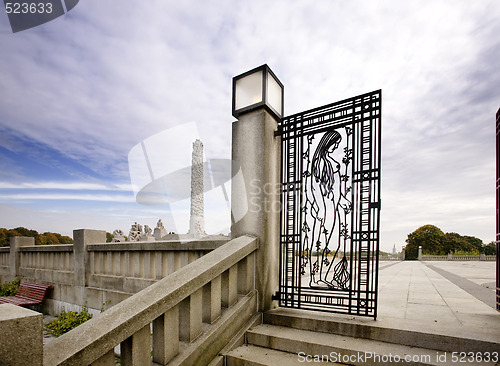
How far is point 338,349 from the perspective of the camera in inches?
108

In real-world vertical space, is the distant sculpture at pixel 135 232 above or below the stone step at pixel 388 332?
below

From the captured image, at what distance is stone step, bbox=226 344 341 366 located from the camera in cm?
274

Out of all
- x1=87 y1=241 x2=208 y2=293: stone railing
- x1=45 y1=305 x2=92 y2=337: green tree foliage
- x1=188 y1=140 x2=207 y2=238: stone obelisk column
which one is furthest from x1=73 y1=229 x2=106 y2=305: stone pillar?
x1=188 y1=140 x2=207 y2=238: stone obelisk column

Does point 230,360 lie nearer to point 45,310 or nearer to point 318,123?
point 318,123

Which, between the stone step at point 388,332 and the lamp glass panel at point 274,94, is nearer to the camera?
the stone step at point 388,332

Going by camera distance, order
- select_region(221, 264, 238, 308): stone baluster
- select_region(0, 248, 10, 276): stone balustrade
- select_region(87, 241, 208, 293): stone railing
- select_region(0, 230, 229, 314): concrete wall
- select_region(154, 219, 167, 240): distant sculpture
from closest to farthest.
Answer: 1. select_region(221, 264, 238, 308): stone baluster
2. select_region(87, 241, 208, 293): stone railing
3. select_region(0, 230, 229, 314): concrete wall
4. select_region(0, 248, 10, 276): stone balustrade
5. select_region(154, 219, 167, 240): distant sculpture

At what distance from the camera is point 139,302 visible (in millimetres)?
2277

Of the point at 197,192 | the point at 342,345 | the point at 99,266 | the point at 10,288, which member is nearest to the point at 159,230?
the point at 197,192

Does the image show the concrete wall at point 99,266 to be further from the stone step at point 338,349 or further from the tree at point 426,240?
the tree at point 426,240

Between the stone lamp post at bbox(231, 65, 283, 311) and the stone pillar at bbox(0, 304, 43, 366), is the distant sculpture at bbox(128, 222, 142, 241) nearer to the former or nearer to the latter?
the stone lamp post at bbox(231, 65, 283, 311)

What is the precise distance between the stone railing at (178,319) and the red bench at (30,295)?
6607 mm

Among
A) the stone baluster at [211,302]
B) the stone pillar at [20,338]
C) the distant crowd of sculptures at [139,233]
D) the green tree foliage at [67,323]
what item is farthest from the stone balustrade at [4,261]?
the stone pillar at [20,338]

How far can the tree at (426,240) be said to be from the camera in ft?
161

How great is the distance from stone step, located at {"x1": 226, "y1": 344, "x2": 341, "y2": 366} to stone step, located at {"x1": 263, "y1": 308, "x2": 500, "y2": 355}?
45 centimetres
